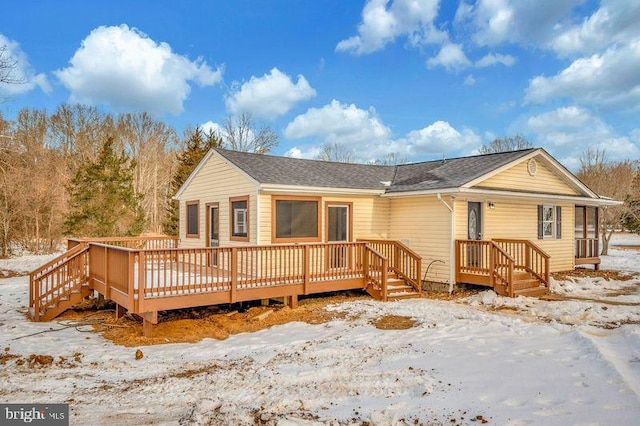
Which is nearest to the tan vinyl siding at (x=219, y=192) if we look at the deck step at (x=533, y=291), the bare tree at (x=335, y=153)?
the deck step at (x=533, y=291)

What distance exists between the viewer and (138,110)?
37.1m

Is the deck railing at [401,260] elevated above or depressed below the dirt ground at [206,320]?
above

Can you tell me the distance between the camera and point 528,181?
43.6 feet

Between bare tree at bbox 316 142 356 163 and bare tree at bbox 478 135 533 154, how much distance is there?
16.0 metres

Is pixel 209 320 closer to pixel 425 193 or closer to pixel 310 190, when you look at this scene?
pixel 310 190

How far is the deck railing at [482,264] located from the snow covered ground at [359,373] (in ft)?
7.18

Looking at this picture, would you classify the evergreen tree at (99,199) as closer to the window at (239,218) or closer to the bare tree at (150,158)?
the window at (239,218)

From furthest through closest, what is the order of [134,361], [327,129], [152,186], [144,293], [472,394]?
[327,129]
[152,186]
[144,293]
[134,361]
[472,394]

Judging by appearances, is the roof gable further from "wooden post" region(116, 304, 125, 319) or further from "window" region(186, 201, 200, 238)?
"wooden post" region(116, 304, 125, 319)

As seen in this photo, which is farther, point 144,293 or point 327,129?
point 327,129

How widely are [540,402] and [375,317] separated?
14.6ft

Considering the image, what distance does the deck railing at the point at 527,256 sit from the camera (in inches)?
444

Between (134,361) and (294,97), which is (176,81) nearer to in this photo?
(294,97)

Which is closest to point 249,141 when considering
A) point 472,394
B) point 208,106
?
point 208,106
